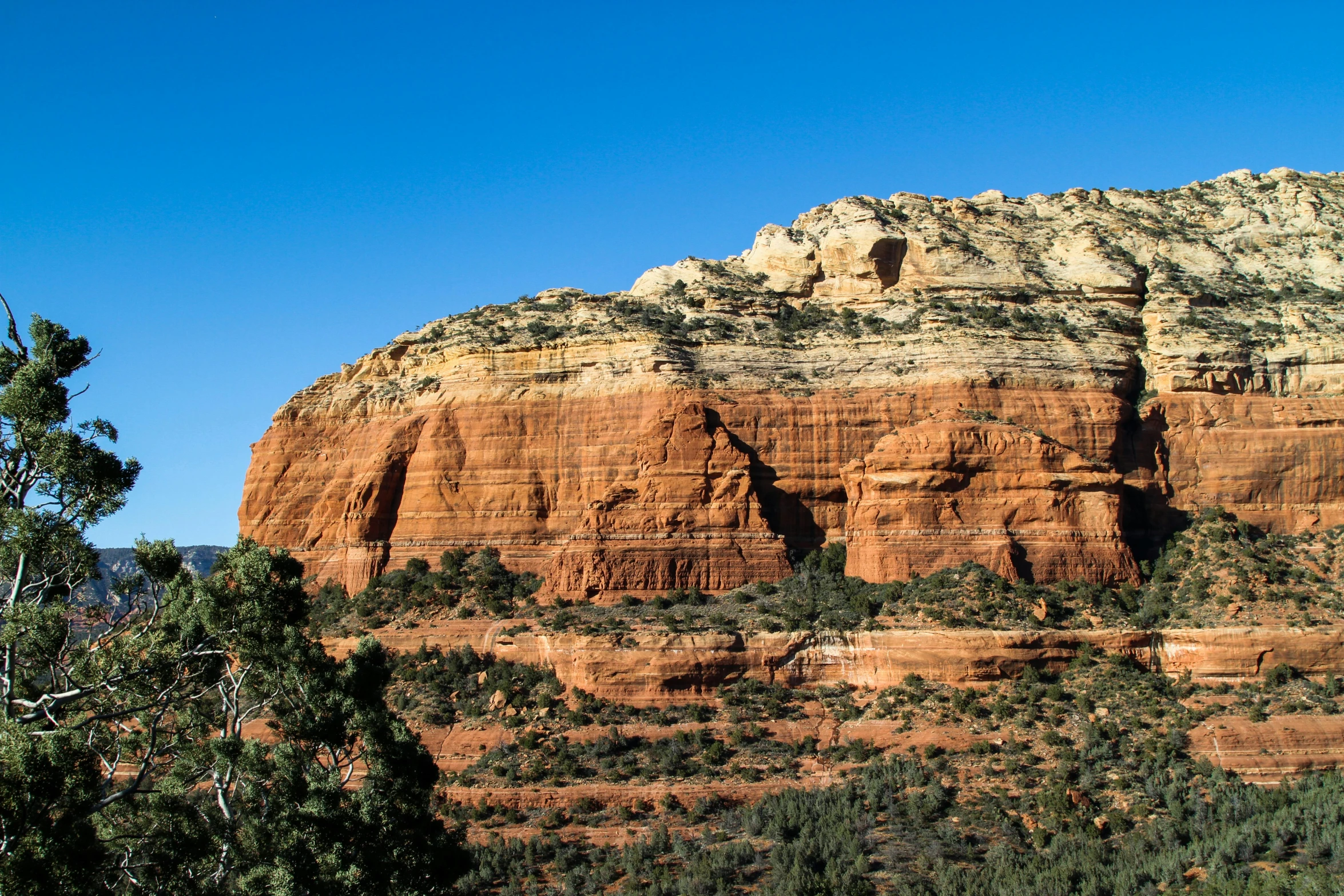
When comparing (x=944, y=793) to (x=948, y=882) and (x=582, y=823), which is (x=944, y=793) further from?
(x=582, y=823)

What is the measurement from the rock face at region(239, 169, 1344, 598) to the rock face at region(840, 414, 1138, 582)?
0.11 meters

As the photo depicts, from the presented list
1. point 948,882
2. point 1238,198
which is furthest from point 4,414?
point 1238,198

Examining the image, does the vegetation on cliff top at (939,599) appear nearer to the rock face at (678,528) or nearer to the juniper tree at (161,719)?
the rock face at (678,528)

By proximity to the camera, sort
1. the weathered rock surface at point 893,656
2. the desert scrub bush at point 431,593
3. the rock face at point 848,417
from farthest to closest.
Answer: the desert scrub bush at point 431,593 < the rock face at point 848,417 < the weathered rock surface at point 893,656

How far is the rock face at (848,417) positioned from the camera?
1939 inches

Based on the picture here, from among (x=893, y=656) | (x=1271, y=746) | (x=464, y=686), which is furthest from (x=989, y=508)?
(x=464, y=686)

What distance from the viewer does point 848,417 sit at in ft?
173

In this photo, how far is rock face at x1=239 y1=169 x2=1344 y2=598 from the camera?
162 feet

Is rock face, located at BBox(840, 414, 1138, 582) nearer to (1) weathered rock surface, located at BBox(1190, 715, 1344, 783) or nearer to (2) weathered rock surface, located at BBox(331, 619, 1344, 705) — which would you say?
(2) weathered rock surface, located at BBox(331, 619, 1344, 705)

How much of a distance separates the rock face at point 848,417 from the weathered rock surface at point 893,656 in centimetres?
469

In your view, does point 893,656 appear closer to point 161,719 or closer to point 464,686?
point 464,686

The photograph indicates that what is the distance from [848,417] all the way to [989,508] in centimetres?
785

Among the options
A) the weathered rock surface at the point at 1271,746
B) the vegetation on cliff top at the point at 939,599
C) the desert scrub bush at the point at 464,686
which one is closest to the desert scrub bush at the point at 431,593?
the vegetation on cliff top at the point at 939,599

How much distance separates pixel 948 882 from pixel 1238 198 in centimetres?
5531
